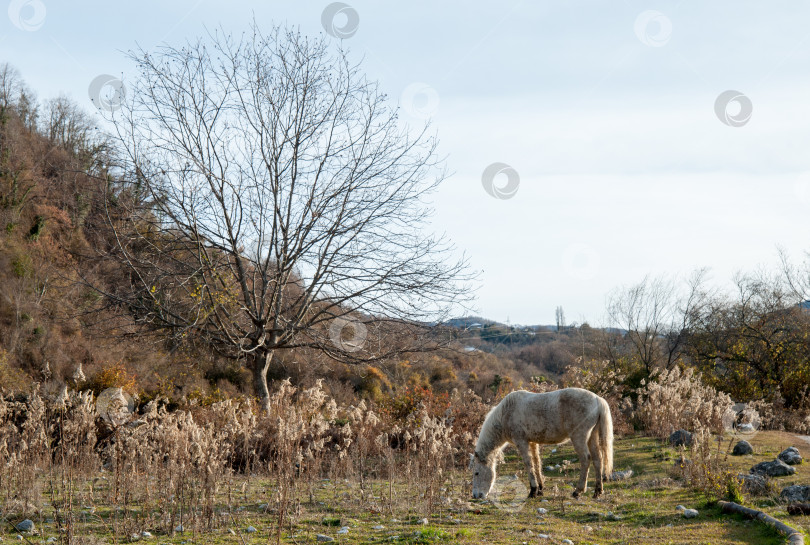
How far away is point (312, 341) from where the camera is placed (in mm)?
13664

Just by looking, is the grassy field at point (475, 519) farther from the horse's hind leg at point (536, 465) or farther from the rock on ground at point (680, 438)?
the rock on ground at point (680, 438)

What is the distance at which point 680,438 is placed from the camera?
512 inches

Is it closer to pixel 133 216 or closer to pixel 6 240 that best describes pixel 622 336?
pixel 133 216

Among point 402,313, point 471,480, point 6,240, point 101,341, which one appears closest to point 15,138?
point 6,240

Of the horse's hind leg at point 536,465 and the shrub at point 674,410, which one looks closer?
the horse's hind leg at point 536,465

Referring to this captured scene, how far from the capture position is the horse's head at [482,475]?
30.0ft

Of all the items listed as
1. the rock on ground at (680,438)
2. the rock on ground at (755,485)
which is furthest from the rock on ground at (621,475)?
the rock on ground at (680,438)

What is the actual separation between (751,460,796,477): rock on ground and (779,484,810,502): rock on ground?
1908mm

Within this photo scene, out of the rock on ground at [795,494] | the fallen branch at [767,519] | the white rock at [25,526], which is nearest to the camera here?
the white rock at [25,526]

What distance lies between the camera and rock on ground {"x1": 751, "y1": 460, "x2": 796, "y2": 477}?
10219 millimetres

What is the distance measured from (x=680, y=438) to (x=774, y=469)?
9.06 ft

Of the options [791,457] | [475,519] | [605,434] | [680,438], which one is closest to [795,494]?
[605,434]

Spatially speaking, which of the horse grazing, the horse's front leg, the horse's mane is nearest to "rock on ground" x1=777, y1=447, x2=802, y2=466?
the horse grazing

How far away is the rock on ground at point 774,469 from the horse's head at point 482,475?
16.1 feet
